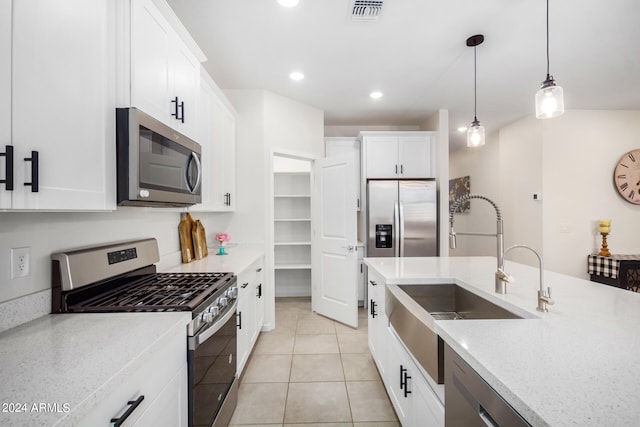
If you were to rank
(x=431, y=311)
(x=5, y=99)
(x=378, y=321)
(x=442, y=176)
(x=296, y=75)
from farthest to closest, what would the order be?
(x=442, y=176) → (x=296, y=75) → (x=378, y=321) → (x=431, y=311) → (x=5, y=99)

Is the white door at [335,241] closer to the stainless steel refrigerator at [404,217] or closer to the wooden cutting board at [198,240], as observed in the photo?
the stainless steel refrigerator at [404,217]

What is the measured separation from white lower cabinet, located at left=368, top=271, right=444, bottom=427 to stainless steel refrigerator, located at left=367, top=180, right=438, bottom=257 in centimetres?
160

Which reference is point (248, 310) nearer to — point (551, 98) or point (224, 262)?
point (224, 262)

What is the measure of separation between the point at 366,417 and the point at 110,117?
7.01 feet

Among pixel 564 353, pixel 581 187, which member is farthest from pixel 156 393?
pixel 581 187

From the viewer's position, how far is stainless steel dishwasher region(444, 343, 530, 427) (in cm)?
68

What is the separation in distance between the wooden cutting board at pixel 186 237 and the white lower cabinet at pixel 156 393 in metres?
1.35

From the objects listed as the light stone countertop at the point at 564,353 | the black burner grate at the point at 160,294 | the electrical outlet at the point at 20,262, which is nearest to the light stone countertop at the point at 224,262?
the black burner grate at the point at 160,294

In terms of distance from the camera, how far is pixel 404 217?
12.8 ft

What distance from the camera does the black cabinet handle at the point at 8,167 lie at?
75 cm

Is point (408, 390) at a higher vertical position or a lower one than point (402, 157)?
lower

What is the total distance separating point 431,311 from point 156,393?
1.55m

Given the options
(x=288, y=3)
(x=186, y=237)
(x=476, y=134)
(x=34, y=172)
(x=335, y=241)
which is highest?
(x=288, y=3)

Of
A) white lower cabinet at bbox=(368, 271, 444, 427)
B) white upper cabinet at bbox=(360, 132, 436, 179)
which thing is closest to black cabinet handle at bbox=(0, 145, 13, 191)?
white lower cabinet at bbox=(368, 271, 444, 427)
